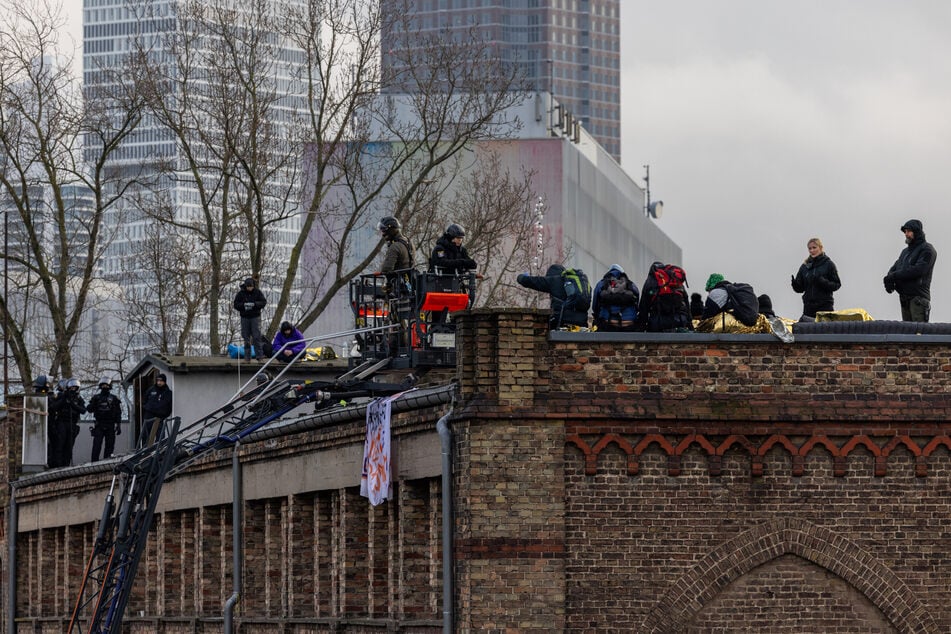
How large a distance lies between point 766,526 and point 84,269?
39902 mm

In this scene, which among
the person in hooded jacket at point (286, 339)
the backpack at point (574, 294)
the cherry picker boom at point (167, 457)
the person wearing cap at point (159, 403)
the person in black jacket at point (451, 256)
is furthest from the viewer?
the person wearing cap at point (159, 403)

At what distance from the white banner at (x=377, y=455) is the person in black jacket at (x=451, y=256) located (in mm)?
3014

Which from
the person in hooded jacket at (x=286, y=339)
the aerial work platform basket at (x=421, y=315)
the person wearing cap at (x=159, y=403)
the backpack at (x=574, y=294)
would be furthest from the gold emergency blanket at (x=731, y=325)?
the person wearing cap at (x=159, y=403)

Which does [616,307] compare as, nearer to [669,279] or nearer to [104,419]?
[669,279]

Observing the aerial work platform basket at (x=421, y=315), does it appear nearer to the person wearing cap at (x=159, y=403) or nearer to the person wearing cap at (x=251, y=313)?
the person wearing cap at (x=159, y=403)

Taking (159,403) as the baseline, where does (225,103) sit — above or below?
above

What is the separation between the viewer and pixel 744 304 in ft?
74.6

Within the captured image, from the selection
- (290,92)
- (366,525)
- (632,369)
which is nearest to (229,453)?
(366,525)

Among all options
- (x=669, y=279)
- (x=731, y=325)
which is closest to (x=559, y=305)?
(x=669, y=279)

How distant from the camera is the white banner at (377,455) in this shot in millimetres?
24094

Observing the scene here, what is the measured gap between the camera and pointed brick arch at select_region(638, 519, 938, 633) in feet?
71.1

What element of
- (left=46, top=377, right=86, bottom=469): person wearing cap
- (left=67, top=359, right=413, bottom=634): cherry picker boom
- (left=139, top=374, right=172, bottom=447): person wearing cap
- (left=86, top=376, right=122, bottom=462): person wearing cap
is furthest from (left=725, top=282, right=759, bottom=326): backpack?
(left=46, top=377, right=86, bottom=469): person wearing cap

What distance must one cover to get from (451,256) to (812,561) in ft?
24.3

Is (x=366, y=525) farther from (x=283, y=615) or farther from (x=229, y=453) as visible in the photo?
(x=229, y=453)
